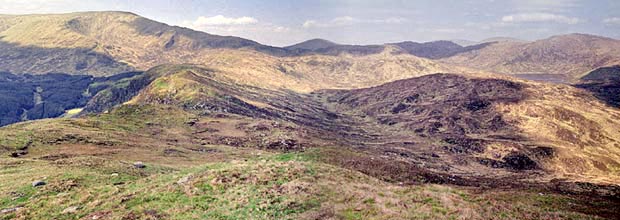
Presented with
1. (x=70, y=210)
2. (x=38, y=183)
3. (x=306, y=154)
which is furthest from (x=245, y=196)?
(x=306, y=154)

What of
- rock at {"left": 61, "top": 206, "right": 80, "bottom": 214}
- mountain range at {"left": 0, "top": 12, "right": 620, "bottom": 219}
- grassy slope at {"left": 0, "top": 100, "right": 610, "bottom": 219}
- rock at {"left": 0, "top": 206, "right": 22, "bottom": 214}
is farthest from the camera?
rock at {"left": 0, "top": 206, "right": 22, "bottom": 214}

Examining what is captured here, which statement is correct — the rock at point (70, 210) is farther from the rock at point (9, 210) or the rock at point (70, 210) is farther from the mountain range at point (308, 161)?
the rock at point (9, 210)

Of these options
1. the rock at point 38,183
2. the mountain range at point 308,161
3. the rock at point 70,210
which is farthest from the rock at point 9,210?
the rock at point 38,183

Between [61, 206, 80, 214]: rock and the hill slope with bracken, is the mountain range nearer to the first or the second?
the hill slope with bracken

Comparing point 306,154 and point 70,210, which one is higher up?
point 70,210

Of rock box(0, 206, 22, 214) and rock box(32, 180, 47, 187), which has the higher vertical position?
rock box(0, 206, 22, 214)

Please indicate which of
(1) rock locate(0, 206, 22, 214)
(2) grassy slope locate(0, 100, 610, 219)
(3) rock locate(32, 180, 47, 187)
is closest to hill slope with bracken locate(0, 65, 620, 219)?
(2) grassy slope locate(0, 100, 610, 219)

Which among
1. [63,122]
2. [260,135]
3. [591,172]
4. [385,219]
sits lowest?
[591,172]

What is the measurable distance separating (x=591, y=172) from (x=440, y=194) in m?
106

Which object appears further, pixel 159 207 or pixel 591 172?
pixel 591 172

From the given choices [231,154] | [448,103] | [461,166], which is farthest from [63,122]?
[448,103]

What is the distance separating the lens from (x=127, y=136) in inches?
3649

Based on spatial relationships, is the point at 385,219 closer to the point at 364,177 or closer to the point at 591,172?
the point at 364,177

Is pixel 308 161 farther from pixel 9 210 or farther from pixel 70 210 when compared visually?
pixel 9 210
